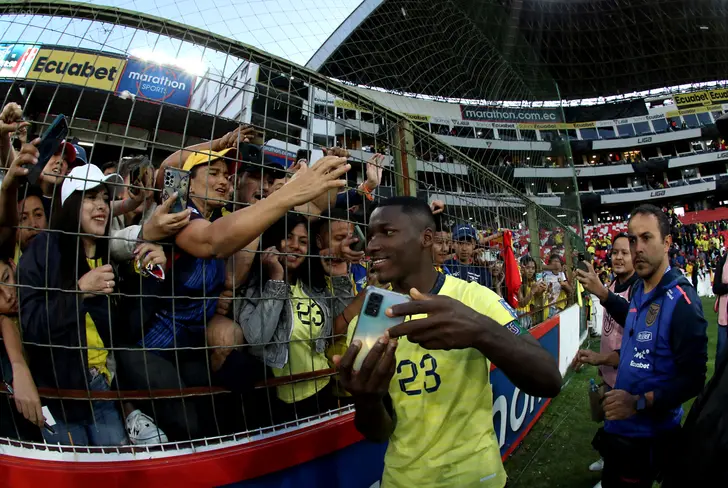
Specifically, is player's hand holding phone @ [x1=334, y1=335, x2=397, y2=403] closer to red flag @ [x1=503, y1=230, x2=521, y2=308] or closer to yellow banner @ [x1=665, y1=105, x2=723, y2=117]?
red flag @ [x1=503, y1=230, x2=521, y2=308]

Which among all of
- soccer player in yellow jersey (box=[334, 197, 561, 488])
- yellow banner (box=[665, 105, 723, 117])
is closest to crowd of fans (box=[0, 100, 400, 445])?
soccer player in yellow jersey (box=[334, 197, 561, 488])

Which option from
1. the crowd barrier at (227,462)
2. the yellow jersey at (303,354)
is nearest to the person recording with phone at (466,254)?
the yellow jersey at (303,354)

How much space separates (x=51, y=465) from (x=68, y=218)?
2.88 ft

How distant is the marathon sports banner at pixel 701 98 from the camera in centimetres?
4081

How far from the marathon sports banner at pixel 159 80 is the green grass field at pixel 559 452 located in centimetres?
343

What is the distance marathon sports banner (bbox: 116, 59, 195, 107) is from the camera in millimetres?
1412

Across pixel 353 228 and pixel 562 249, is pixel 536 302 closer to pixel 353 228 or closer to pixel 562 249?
pixel 562 249

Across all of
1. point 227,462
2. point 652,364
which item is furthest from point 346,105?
point 652,364

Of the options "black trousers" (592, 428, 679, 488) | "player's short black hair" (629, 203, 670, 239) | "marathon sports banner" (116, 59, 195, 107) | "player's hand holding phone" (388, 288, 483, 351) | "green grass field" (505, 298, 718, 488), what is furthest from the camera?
"green grass field" (505, 298, 718, 488)

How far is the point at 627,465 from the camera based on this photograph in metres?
2.15

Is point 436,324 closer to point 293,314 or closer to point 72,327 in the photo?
point 293,314

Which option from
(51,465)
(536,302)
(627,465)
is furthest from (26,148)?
(536,302)

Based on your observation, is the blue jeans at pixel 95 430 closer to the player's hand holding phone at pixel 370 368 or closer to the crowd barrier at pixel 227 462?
the crowd barrier at pixel 227 462

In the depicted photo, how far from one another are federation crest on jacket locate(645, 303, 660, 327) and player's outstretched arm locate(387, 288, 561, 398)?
137 centimetres
